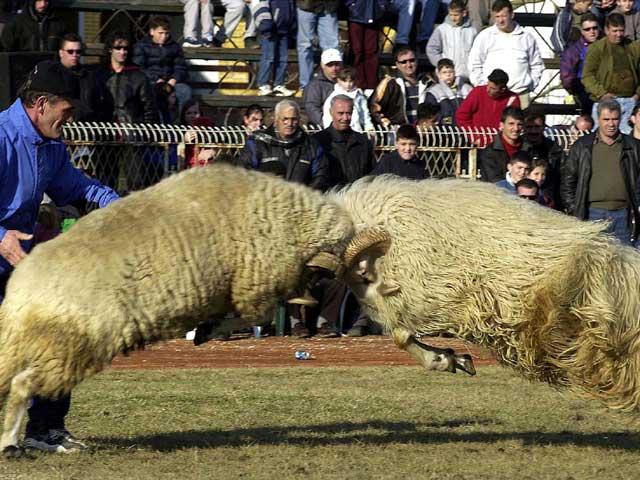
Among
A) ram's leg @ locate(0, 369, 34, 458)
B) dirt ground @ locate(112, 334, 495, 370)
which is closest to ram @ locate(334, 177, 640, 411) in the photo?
ram's leg @ locate(0, 369, 34, 458)

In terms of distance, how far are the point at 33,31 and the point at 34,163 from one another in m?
8.58

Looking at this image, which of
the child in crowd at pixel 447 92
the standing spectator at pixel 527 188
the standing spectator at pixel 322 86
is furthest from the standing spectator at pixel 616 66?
the standing spectator at pixel 527 188

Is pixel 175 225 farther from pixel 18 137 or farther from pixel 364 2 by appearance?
pixel 364 2

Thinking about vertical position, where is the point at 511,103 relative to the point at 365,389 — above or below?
above

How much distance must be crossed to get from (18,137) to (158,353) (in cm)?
533

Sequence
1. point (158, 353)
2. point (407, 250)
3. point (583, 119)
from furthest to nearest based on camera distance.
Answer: point (583, 119) → point (158, 353) → point (407, 250)

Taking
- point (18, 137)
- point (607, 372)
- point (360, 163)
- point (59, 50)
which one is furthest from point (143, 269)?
point (59, 50)

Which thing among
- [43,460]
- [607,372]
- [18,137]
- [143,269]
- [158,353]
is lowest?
[158,353]

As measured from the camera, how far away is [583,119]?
16.2 m

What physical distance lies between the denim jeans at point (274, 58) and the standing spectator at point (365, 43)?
36.8 inches

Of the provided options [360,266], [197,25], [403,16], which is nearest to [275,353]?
[360,266]

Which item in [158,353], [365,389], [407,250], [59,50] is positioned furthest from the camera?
[59,50]

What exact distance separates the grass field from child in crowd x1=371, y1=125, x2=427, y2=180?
248 cm

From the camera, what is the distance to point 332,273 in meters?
7.41
